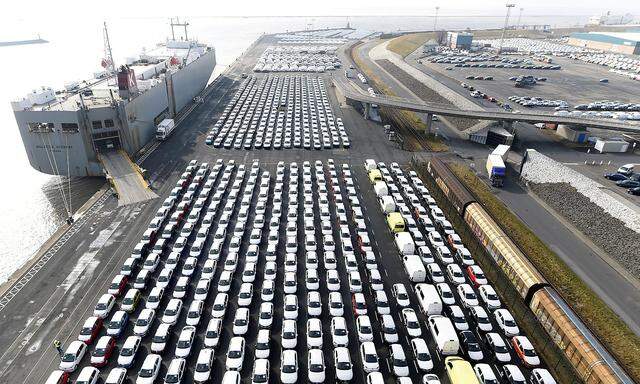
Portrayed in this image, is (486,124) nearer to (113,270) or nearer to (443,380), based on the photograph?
(443,380)

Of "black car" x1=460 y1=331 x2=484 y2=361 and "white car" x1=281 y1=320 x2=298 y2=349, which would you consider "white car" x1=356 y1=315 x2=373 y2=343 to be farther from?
"black car" x1=460 y1=331 x2=484 y2=361

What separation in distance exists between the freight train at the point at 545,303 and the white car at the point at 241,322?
83.7 ft

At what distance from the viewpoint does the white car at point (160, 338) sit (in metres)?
29.8

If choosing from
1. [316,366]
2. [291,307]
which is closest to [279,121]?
[291,307]

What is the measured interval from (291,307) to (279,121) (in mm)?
58290

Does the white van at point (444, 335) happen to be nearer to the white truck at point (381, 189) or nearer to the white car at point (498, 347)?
the white car at point (498, 347)

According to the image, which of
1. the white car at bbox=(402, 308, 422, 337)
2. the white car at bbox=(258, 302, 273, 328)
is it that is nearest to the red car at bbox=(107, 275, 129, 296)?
the white car at bbox=(258, 302, 273, 328)

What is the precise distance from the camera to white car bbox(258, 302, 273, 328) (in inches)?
1276

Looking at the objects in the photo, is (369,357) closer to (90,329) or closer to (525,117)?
(90,329)

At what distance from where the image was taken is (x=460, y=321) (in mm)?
33094

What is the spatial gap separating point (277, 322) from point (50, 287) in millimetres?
22876

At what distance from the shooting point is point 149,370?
1086 inches

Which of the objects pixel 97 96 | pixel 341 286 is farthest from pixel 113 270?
pixel 97 96

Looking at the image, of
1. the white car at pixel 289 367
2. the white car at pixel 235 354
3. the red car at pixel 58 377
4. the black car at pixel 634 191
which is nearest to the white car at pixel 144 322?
the red car at pixel 58 377
